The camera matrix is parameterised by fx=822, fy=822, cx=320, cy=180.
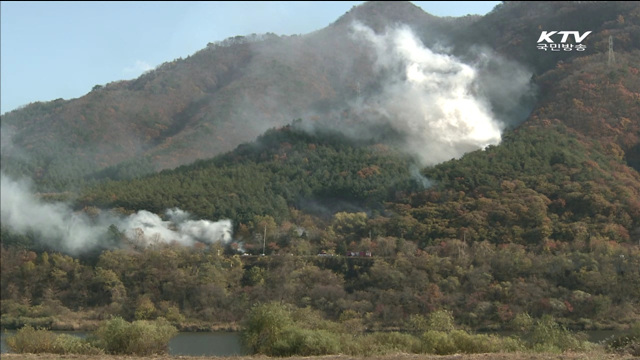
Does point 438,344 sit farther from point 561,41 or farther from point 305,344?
point 561,41

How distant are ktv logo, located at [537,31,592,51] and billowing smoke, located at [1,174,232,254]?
2919 inches

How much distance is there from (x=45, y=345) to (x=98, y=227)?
6684cm

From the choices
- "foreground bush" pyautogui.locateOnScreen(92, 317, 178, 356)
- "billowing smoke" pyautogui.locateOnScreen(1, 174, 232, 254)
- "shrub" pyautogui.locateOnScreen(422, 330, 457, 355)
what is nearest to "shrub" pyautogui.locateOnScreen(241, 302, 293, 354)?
"foreground bush" pyautogui.locateOnScreen(92, 317, 178, 356)

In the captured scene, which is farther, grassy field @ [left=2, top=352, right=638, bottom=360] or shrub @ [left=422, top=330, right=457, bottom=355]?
shrub @ [left=422, top=330, right=457, bottom=355]

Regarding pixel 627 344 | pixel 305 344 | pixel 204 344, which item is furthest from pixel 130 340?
pixel 204 344

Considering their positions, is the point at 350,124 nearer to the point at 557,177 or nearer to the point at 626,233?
the point at 557,177

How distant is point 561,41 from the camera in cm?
15538

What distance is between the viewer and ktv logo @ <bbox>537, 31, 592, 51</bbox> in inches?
5640

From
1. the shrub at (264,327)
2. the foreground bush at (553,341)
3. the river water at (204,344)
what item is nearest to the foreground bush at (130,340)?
the shrub at (264,327)

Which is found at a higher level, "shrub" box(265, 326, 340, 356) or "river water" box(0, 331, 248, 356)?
"shrub" box(265, 326, 340, 356)

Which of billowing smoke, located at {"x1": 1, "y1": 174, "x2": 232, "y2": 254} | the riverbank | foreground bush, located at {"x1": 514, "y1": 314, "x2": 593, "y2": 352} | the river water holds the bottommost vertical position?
the river water

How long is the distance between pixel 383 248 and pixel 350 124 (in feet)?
192

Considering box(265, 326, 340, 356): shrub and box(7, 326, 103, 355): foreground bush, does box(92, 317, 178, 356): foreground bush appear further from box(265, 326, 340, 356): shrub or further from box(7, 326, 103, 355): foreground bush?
box(265, 326, 340, 356): shrub

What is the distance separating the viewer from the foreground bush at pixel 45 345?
37.9 m
